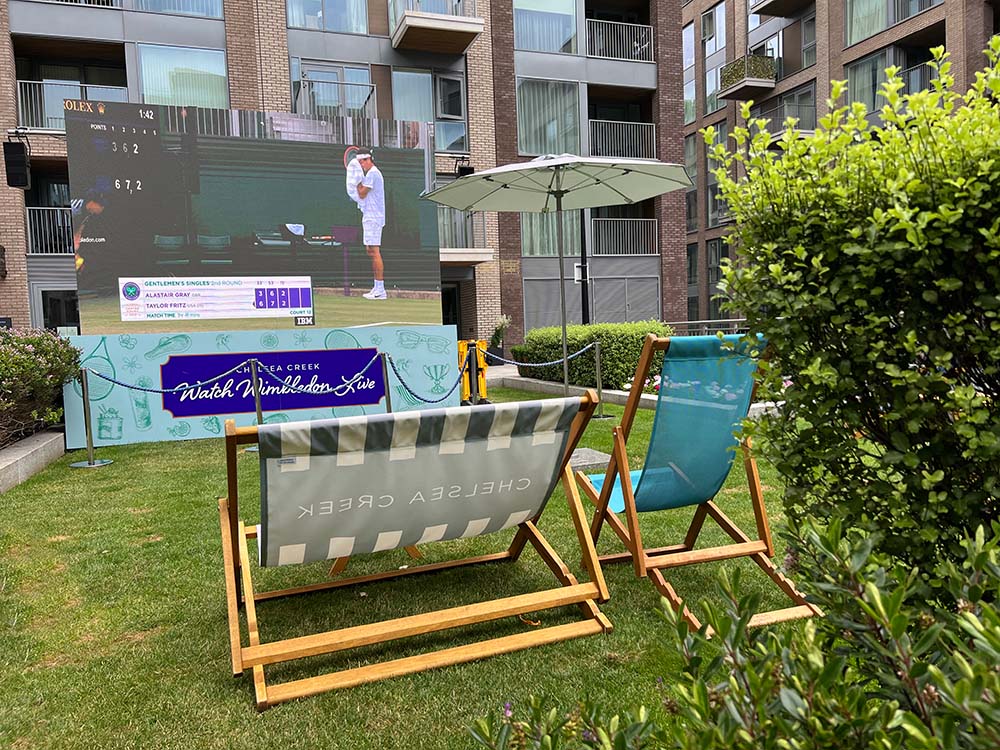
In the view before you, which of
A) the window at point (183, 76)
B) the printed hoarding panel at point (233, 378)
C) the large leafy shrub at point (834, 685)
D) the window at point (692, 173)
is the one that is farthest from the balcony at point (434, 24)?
the large leafy shrub at point (834, 685)

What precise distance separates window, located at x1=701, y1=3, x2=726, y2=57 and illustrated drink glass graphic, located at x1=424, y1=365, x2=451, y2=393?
26846 mm

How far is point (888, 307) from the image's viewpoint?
5.64 feet

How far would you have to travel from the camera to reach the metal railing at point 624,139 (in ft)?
69.3

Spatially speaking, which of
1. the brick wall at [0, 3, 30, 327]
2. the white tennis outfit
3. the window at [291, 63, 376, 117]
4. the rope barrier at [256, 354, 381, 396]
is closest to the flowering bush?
the rope barrier at [256, 354, 381, 396]

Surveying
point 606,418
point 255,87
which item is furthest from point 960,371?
point 255,87

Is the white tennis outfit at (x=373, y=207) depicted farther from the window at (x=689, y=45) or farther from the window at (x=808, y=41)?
the window at (x=689, y=45)

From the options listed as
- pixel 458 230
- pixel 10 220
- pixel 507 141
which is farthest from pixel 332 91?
pixel 10 220

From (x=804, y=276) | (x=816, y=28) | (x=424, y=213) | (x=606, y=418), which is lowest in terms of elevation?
(x=606, y=418)

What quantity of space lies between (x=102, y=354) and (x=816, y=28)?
88.3ft

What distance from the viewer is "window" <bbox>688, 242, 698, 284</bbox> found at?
3180cm

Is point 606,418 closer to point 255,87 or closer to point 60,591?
point 60,591

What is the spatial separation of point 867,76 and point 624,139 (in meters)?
9.27

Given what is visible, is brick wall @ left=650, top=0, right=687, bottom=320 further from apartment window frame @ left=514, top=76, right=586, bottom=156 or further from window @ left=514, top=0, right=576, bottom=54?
window @ left=514, top=0, right=576, bottom=54

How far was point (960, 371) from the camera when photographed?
167 centimetres
